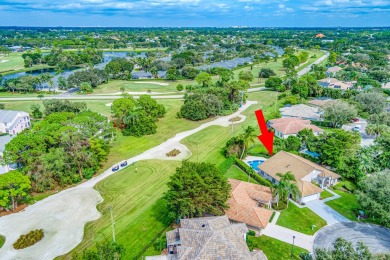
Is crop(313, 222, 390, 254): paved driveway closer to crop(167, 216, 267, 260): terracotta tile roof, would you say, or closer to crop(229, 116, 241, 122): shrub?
crop(167, 216, 267, 260): terracotta tile roof

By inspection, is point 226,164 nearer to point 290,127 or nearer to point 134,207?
point 134,207

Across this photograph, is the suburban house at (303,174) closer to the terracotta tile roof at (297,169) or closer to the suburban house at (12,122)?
the terracotta tile roof at (297,169)

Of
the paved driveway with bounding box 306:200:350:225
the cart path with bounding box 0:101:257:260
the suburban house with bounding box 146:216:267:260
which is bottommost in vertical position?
the cart path with bounding box 0:101:257:260

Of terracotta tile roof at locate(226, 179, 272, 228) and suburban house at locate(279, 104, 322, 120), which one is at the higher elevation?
suburban house at locate(279, 104, 322, 120)

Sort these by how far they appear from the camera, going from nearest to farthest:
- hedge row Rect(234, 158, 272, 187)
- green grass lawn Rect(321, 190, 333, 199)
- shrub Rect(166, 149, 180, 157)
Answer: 1. green grass lawn Rect(321, 190, 333, 199)
2. hedge row Rect(234, 158, 272, 187)
3. shrub Rect(166, 149, 180, 157)

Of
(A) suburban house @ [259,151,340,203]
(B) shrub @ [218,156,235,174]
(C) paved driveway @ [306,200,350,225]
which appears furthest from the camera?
(B) shrub @ [218,156,235,174]

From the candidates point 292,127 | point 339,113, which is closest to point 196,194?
point 292,127

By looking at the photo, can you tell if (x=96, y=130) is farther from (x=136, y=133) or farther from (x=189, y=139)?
(x=189, y=139)

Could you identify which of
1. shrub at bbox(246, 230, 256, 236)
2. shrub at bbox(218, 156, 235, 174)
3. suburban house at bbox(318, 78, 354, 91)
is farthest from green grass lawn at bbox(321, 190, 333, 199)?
suburban house at bbox(318, 78, 354, 91)
